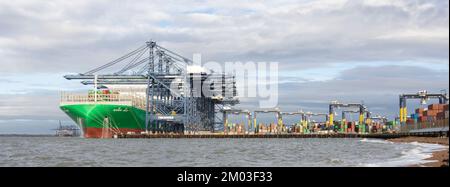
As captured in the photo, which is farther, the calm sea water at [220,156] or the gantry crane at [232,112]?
the gantry crane at [232,112]

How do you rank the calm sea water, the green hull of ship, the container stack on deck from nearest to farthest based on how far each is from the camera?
the calm sea water < the container stack on deck < the green hull of ship

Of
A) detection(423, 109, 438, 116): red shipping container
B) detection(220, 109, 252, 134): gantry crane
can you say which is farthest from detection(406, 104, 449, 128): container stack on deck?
detection(220, 109, 252, 134): gantry crane

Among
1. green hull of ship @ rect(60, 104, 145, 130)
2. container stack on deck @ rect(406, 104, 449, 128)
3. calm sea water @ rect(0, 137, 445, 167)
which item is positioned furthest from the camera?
green hull of ship @ rect(60, 104, 145, 130)

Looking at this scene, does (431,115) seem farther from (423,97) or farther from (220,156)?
(220,156)

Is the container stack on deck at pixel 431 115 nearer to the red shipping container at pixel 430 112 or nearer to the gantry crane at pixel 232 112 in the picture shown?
the red shipping container at pixel 430 112

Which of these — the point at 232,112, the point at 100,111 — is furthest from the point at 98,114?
the point at 232,112

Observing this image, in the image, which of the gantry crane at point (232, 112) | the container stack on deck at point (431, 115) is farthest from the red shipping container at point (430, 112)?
the gantry crane at point (232, 112)

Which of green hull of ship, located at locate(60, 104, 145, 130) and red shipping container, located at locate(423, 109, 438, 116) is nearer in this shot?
red shipping container, located at locate(423, 109, 438, 116)

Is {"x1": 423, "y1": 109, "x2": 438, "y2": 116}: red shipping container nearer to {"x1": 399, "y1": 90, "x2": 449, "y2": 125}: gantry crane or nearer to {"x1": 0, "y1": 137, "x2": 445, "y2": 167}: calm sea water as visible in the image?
{"x1": 399, "y1": 90, "x2": 449, "y2": 125}: gantry crane
